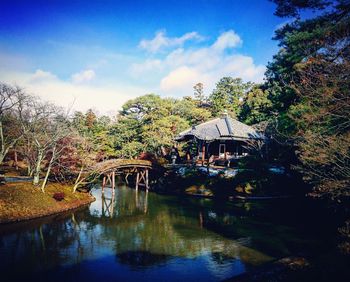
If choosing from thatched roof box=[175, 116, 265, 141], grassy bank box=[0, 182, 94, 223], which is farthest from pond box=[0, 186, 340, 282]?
thatched roof box=[175, 116, 265, 141]

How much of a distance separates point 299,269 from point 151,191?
1008 inches

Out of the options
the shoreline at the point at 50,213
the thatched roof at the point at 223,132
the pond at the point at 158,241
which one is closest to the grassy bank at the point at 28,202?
the shoreline at the point at 50,213

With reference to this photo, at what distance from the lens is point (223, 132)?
33812mm

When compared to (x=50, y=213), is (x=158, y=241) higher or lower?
lower

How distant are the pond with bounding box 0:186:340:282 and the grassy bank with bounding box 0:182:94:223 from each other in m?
0.97

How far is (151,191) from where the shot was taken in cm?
3391

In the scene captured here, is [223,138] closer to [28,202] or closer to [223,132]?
[223,132]

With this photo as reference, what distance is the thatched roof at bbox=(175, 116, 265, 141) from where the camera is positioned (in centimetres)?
3322

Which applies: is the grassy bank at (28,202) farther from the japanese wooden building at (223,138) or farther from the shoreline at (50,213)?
the japanese wooden building at (223,138)

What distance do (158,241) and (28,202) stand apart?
11265 millimetres

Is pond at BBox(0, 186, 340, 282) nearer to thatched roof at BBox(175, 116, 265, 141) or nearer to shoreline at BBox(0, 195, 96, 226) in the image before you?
shoreline at BBox(0, 195, 96, 226)

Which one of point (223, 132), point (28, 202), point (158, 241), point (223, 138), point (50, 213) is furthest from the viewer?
point (223, 132)

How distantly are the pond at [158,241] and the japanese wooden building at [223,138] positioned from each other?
10379 mm

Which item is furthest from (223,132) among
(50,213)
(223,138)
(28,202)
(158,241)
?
(28,202)
